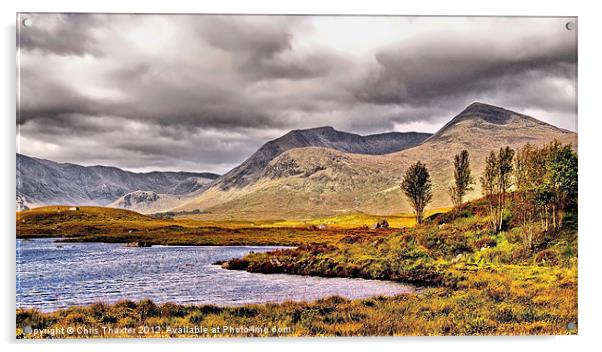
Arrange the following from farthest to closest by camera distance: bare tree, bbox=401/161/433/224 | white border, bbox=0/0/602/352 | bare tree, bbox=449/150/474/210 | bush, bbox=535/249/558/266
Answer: bare tree, bbox=401/161/433/224
bare tree, bbox=449/150/474/210
bush, bbox=535/249/558/266
white border, bbox=0/0/602/352

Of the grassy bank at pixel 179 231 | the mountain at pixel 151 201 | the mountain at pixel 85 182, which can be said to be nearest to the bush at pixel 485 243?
the grassy bank at pixel 179 231

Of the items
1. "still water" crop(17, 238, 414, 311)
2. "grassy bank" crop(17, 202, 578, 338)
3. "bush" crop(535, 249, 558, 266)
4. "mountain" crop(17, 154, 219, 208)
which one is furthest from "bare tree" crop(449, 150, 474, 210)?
"mountain" crop(17, 154, 219, 208)

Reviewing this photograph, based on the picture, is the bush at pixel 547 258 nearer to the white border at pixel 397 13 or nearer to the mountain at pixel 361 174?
the white border at pixel 397 13

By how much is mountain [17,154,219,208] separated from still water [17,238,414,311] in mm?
743

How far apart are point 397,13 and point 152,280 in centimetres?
592

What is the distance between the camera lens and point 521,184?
392 inches

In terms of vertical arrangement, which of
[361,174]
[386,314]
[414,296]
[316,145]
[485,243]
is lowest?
[386,314]

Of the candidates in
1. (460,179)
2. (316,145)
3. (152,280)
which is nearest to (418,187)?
(460,179)

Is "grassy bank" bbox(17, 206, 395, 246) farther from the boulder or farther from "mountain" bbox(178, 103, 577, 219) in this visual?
"mountain" bbox(178, 103, 577, 219)

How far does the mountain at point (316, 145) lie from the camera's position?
983cm

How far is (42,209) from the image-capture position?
30.4 feet

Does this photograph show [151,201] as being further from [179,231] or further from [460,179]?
[460,179]

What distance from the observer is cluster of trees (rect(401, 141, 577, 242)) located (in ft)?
31.9

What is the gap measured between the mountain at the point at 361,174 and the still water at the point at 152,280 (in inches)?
32.5
